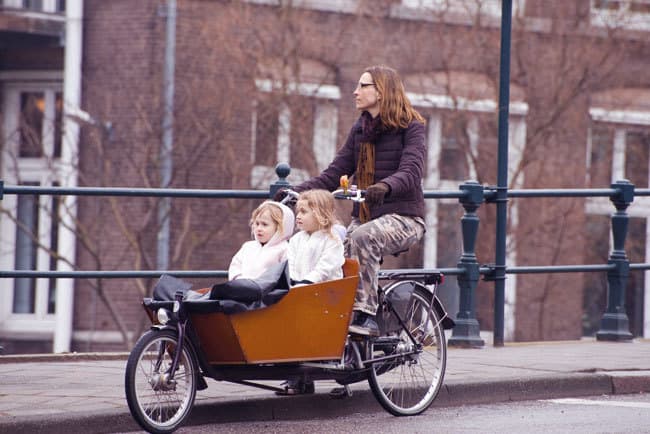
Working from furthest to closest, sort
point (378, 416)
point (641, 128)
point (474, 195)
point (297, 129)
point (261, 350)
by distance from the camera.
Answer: point (641, 128) → point (297, 129) → point (474, 195) → point (378, 416) → point (261, 350)

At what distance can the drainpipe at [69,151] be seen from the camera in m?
16.0

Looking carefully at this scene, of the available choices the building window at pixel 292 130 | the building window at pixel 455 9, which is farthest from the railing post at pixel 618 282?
the building window at pixel 455 9

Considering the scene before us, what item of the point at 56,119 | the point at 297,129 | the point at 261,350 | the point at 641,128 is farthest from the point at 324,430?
the point at 641,128

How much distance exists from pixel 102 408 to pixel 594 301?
12.8 metres

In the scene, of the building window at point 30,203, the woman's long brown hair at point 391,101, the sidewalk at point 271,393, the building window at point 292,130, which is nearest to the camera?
the sidewalk at point 271,393

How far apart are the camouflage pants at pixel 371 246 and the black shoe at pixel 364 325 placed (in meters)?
0.05

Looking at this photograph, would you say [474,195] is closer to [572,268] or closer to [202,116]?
[572,268]

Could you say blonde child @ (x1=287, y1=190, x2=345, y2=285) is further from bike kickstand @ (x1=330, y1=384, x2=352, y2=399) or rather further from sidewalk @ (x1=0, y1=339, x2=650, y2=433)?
sidewalk @ (x1=0, y1=339, x2=650, y2=433)

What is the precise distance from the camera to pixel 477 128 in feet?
54.0

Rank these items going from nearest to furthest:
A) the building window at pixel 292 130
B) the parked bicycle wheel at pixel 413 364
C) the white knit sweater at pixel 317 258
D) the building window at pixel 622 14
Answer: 1. the white knit sweater at pixel 317 258
2. the parked bicycle wheel at pixel 413 364
3. the building window at pixel 292 130
4. the building window at pixel 622 14

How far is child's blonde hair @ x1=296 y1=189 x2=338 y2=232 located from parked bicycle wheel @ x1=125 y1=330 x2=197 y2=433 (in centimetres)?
95

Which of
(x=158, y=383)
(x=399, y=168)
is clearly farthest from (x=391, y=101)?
(x=158, y=383)

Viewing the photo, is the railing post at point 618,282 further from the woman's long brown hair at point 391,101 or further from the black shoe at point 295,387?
the black shoe at point 295,387

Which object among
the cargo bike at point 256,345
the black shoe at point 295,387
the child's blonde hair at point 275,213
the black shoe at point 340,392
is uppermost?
the child's blonde hair at point 275,213
